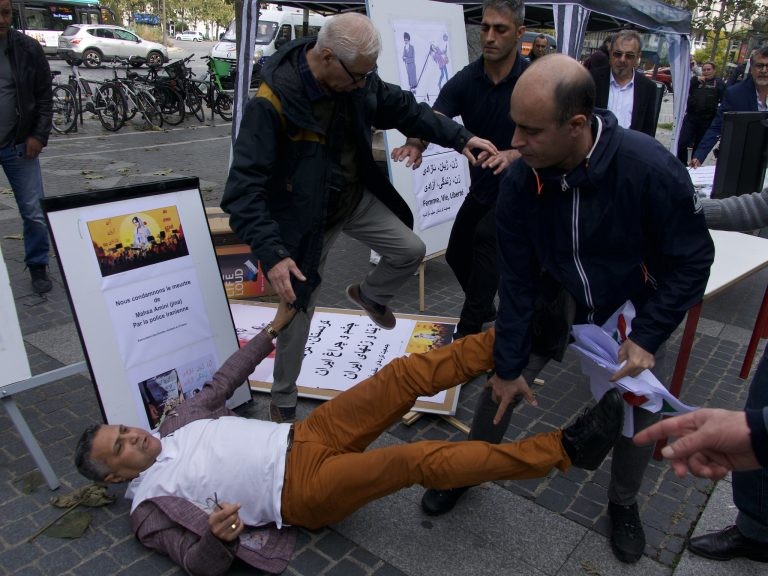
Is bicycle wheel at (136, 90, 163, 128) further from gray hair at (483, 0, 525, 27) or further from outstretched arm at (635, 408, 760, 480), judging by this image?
outstretched arm at (635, 408, 760, 480)

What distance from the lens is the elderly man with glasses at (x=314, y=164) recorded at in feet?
7.77

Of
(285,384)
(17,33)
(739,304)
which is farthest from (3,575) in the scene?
(739,304)

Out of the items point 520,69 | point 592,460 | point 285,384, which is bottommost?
point 285,384

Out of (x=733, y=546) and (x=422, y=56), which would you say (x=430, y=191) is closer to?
(x=422, y=56)

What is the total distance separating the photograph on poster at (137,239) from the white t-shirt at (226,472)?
0.86 metres

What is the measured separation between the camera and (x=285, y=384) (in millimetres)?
3037

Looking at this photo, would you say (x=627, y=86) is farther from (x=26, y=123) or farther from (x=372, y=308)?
(x=26, y=123)

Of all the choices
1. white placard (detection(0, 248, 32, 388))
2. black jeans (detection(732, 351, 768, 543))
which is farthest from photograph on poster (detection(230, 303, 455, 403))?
black jeans (detection(732, 351, 768, 543))

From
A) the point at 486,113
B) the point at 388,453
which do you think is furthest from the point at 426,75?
Result: the point at 388,453

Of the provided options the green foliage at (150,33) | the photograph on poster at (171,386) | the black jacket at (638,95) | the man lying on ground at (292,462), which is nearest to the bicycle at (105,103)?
the black jacket at (638,95)

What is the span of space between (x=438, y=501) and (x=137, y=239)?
171 centimetres

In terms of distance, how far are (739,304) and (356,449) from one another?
415 cm

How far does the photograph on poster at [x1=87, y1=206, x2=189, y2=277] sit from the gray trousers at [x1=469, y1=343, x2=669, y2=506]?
5.09ft

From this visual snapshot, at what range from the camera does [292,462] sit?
2.27m
